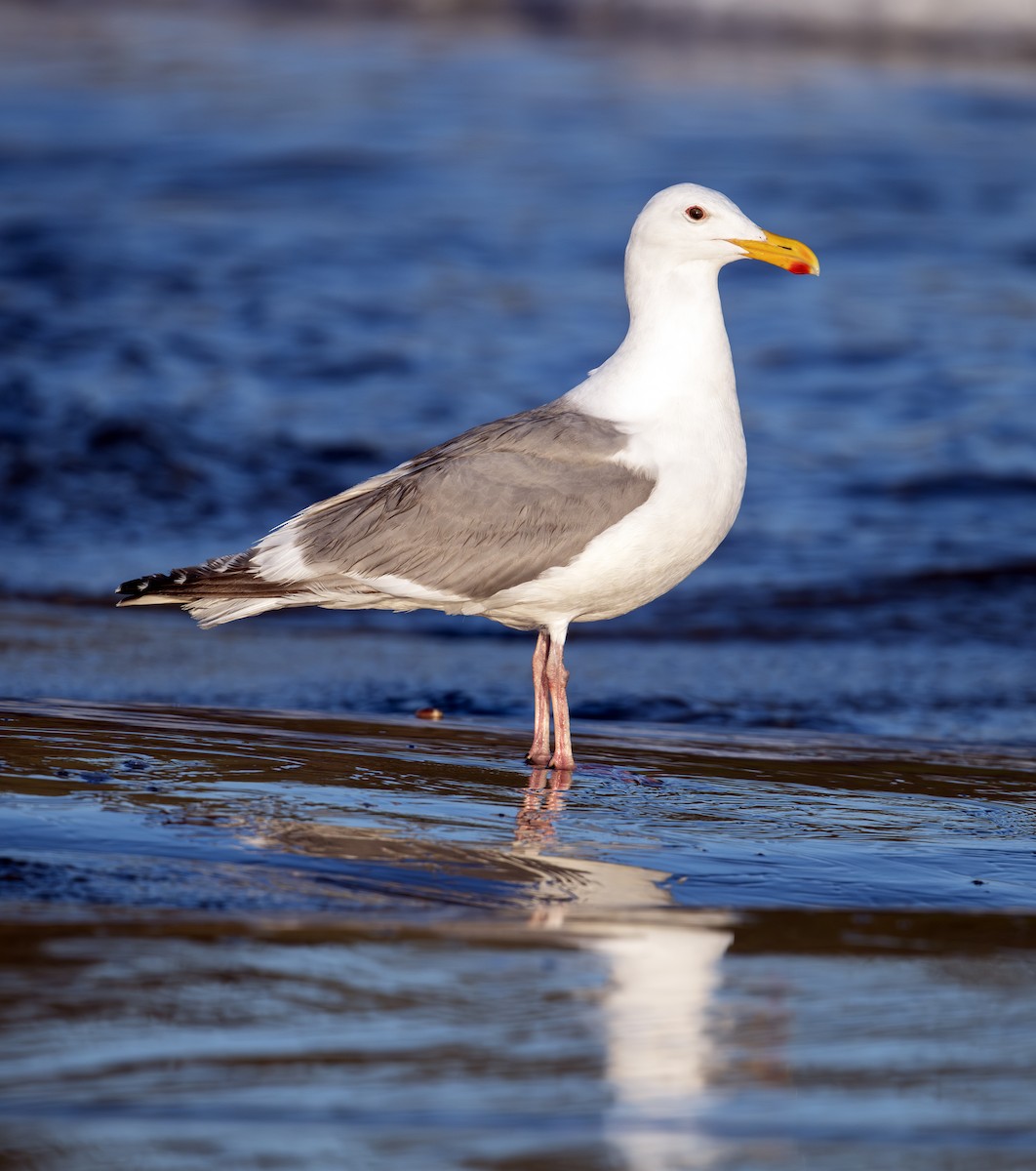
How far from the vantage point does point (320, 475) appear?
30.9ft

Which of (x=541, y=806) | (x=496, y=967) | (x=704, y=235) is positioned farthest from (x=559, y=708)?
(x=496, y=967)

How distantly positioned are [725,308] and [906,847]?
29.1 ft

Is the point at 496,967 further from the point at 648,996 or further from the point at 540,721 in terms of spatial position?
the point at 540,721

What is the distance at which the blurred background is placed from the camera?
7.02 m

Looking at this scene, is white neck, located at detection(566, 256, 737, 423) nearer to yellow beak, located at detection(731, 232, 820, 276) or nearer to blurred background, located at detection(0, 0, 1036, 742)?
yellow beak, located at detection(731, 232, 820, 276)

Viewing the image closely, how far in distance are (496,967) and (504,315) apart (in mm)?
9433

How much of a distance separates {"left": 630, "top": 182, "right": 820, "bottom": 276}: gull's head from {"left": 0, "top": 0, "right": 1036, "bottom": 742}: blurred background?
1.79m

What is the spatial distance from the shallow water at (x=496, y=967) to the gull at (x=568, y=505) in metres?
0.53

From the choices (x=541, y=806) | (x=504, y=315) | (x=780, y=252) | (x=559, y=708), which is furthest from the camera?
(x=504, y=315)

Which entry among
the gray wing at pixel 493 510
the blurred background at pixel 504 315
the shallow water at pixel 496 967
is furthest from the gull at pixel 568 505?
the blurred background at pixel 504 315

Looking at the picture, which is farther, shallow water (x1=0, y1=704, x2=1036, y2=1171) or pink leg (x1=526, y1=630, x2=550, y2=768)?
pink leg (x1=526, y1=630, x2=550, y2=768)

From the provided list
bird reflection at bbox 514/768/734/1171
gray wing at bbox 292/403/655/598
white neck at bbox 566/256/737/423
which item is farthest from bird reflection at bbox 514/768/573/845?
white neck at bbox 566/256/737/423

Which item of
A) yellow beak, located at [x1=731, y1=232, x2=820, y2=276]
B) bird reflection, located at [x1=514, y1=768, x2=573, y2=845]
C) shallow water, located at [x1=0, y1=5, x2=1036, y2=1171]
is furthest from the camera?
yellow beak, located at [x1=731, y1=232, x2=820, y2=276]

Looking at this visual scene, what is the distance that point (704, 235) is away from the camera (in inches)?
201
